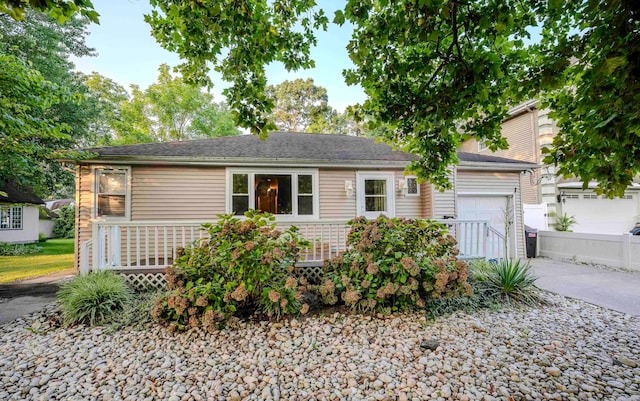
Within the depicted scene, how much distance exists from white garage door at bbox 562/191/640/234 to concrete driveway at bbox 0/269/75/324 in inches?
568

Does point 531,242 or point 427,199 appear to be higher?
point 427,199

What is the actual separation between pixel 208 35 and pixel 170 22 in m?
0.73

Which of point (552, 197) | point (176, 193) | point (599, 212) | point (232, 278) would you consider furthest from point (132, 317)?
point (599, 212)

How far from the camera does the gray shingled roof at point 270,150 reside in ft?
22.3

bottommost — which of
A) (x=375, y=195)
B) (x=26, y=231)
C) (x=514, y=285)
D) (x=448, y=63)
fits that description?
(x=514, y=285)

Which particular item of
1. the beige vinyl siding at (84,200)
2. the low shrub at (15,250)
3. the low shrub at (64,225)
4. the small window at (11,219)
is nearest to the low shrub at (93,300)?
the beige vinyl siding at (84,200)

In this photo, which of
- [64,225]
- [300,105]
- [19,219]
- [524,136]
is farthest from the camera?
[300,105]

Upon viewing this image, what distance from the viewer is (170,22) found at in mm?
3721

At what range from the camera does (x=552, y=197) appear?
33.2 ft

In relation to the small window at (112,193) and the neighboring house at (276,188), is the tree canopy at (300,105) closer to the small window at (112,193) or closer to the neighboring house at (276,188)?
the neighboring house at (276,188)

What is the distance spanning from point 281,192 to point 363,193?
225 centimetres

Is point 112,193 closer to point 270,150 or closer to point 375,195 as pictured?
point 270,150

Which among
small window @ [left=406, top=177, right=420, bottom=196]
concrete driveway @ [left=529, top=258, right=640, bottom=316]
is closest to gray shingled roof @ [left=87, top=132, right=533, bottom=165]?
small window @ [left=406, top=177, right=420, bottom=196]

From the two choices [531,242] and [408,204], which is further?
[531,242]
